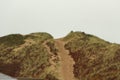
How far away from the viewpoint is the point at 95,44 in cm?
6631

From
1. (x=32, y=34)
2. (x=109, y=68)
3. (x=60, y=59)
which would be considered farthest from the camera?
(x=32, y=34)

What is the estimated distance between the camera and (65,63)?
60.7 meters

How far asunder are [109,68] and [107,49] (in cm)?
695

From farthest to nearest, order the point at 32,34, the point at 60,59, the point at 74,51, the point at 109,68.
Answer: the point at 32,34 < the point at 74,51 < the point at 60,59 < the point at 109,68

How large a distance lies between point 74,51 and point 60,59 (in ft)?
16.2

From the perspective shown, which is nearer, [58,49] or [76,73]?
[76,73]

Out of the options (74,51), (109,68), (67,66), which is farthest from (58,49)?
(109,68)

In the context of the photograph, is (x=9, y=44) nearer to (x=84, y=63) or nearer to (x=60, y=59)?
(x=60, y=59)

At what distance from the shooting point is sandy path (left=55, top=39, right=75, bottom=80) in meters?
56.6

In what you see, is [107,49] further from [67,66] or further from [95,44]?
[67,66]

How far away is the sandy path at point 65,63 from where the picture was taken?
5659 cm

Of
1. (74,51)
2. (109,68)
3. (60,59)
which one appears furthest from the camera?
(74,51)

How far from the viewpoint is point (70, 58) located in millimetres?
62844

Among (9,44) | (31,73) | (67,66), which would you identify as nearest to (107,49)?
(67,66)
